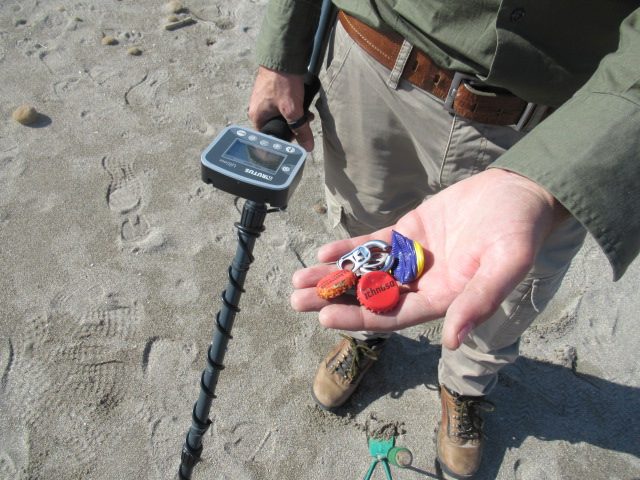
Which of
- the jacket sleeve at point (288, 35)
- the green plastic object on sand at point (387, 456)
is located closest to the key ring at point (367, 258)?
the jacket sleeve at point (288, 35)

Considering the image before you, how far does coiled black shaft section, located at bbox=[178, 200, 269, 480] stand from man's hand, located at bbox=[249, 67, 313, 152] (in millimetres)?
406

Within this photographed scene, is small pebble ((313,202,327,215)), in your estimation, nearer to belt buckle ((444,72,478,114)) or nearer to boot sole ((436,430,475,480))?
boot sole ((436,430,475,480))

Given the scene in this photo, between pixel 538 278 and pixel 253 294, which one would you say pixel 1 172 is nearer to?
pixel 253 294

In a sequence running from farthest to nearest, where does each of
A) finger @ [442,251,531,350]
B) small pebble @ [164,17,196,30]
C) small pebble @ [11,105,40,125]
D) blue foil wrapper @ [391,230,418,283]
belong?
small pebble @ [164,17,196,30]
small pebble @ [11,105,40,125]
blue foil wrapper @ [391,230,418,283]
finger @ [442,251,531,350]

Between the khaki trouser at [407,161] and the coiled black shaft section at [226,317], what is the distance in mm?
458

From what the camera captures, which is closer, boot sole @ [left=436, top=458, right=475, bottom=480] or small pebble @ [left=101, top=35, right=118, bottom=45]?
boot sole @ [left=436, top=458, right=475, bottom=480]

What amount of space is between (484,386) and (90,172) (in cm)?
198

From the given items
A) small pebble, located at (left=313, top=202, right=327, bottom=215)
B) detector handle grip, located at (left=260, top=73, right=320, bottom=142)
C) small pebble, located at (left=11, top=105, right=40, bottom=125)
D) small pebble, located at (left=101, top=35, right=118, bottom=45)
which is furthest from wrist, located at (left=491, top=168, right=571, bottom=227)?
small pebble, located at (left=101, top=35, right=118, bottom=45)

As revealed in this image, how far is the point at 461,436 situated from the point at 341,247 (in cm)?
94

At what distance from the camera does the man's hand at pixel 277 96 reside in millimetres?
1533

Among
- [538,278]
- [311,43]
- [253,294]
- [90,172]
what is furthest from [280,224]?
[538,278]

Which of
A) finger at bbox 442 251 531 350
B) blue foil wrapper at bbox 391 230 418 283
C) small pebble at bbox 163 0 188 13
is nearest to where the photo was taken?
finger at bbox 442 251 531 350

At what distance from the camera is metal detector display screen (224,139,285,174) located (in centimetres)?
125

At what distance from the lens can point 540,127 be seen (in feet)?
3.59
